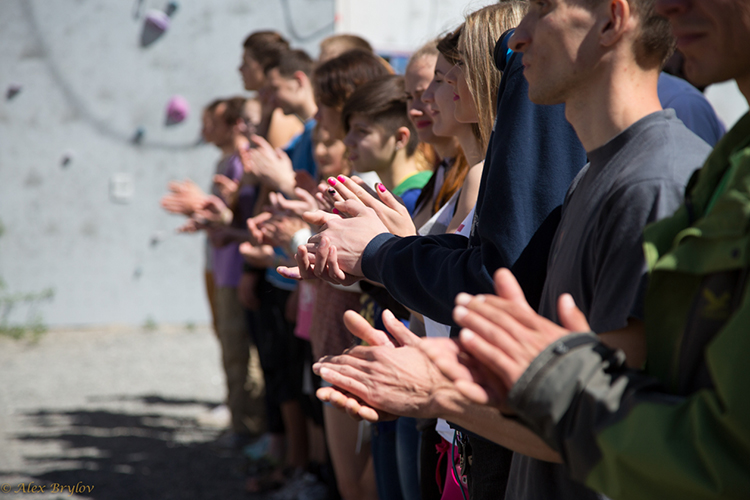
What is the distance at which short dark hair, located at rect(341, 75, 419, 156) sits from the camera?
275 centimetres

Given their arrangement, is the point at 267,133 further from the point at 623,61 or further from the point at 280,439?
the point at 623,61

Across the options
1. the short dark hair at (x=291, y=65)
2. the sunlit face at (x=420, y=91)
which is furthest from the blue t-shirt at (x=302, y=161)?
the sunlit face at (x=420, y=91)

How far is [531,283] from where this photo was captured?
4.66 ft

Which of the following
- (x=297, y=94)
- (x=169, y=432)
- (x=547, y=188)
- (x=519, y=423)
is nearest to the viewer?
(x=519, y=423)

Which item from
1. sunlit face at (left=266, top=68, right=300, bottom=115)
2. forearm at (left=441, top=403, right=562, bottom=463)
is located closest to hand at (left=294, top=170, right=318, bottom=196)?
sunlit face at (left=266, top=68, right=300, bottom=115)

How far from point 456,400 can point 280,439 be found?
3.31 metres

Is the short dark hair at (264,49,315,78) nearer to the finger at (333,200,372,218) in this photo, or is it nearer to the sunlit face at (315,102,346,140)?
the sunlit face at (315,102,346,140)

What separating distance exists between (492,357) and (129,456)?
409 centimetres

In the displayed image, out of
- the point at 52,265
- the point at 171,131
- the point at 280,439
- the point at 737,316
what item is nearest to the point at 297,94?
the point at 280,439

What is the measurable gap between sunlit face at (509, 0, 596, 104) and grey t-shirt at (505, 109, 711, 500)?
0.13 m

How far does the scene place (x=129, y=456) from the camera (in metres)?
4.39

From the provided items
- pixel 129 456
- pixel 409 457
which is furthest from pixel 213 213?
pixel 409 457

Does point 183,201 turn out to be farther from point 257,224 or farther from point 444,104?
point 444,104

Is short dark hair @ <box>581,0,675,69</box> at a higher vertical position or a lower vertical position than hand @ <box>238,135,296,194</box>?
higher
